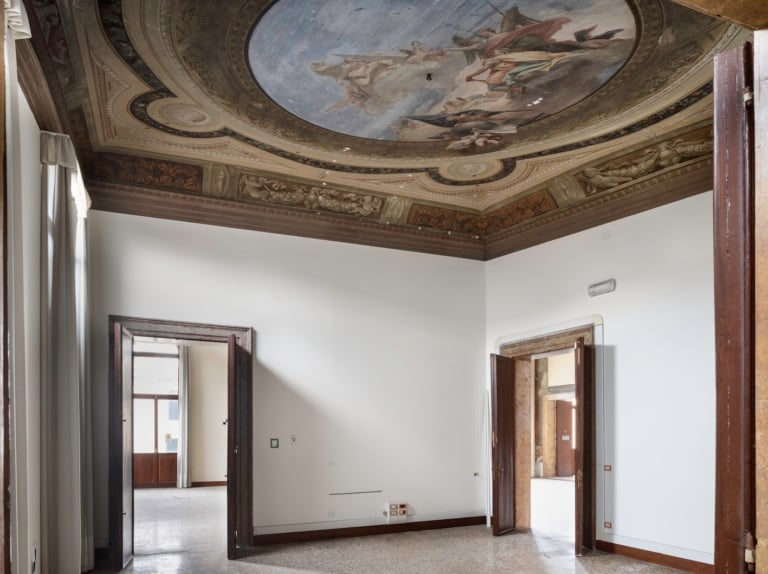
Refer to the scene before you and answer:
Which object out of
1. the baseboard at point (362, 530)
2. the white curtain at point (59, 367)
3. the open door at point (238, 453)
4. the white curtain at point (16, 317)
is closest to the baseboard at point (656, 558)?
the baseboard at point (362, 530)

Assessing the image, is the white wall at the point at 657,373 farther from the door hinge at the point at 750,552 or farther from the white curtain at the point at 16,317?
the white curtain at the point at 16,317

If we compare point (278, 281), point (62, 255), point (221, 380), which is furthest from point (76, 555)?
point (221, 380)

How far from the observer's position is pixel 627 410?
861 centimetres

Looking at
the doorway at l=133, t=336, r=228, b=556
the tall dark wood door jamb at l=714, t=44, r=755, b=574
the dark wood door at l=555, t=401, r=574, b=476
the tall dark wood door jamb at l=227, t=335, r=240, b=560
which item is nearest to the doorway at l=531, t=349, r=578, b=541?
the dark wood door at l=555, t=401, r=574, b=476

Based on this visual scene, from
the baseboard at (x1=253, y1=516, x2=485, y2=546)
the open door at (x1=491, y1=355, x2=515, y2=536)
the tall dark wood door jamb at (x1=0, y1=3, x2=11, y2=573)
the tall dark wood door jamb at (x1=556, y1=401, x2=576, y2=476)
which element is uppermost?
the tall dark wood door jamb at (x1=0, y1=3, x2=11, y2=573)

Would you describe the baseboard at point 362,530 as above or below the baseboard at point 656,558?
below

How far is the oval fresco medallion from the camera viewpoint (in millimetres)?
5492

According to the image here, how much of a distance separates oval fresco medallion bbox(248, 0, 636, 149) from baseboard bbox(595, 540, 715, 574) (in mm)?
5400

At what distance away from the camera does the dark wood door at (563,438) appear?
70.6ft

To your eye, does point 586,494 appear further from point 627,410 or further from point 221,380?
point 221,380

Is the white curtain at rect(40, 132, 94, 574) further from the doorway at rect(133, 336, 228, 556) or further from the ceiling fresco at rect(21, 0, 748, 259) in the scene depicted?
the doorway at rect(133, 336, 228, 556)

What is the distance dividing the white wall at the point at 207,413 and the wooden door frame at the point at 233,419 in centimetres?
808

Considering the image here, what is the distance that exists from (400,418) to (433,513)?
1.59 m

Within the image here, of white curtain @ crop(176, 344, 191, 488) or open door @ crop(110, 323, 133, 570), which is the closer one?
open door @ crop(110, 323, 133, 570)
